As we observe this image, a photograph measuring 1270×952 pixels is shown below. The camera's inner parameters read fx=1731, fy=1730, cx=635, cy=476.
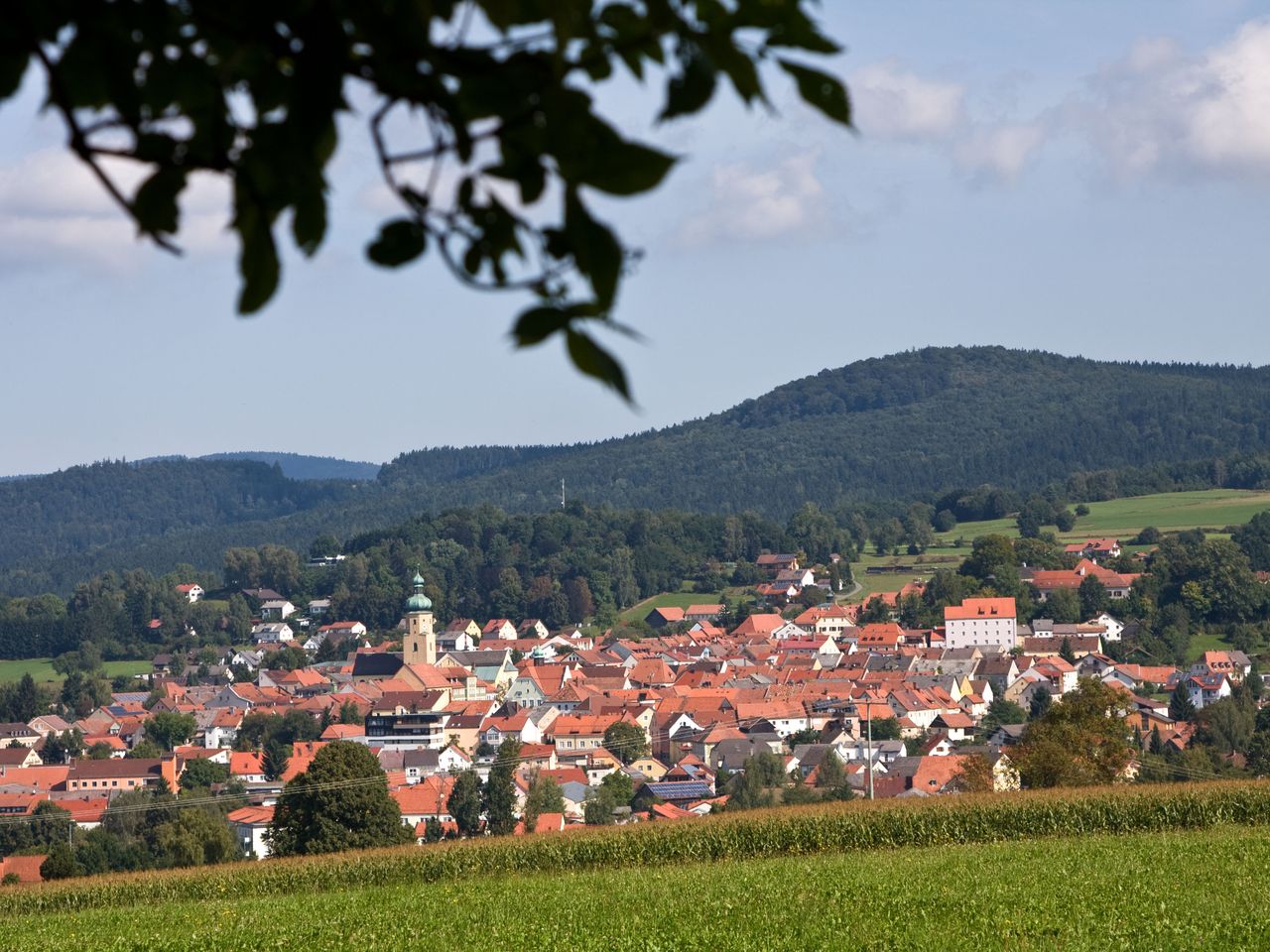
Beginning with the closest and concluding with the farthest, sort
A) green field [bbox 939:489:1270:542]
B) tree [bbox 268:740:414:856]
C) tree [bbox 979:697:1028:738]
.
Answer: tree [bbox 268:740:414:856] < tree [bbox 979:697:1028:738] < green field [bbox 939:489:1270:542]

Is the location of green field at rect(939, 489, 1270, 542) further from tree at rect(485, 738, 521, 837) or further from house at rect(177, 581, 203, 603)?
tree at rect(485, 738, 521, 837)

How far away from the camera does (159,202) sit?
174 cm

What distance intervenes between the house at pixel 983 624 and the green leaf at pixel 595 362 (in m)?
103

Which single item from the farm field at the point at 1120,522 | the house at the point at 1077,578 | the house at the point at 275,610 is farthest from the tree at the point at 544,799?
the house at the point at 275,610

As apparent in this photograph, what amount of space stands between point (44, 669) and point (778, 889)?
113m

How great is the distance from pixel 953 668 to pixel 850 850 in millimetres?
73111

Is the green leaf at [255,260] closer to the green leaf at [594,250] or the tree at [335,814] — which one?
the green leaf at [594,250]

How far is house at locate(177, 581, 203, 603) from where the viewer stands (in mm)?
145875

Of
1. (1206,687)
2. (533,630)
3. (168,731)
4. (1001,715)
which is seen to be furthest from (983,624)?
(168,731)

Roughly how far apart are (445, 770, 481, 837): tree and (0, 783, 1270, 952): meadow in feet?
78.3

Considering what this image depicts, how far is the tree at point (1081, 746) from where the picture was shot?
31031mm

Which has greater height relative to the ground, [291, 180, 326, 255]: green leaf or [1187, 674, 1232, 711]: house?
[291, 180, 326, 255]: green leaf

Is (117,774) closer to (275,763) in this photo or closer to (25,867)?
(275,763)

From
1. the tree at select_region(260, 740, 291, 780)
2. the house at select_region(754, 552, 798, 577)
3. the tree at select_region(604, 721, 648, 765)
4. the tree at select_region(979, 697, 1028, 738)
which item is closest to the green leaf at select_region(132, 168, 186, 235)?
the tree at select_region(260, 740, 291, 780)
